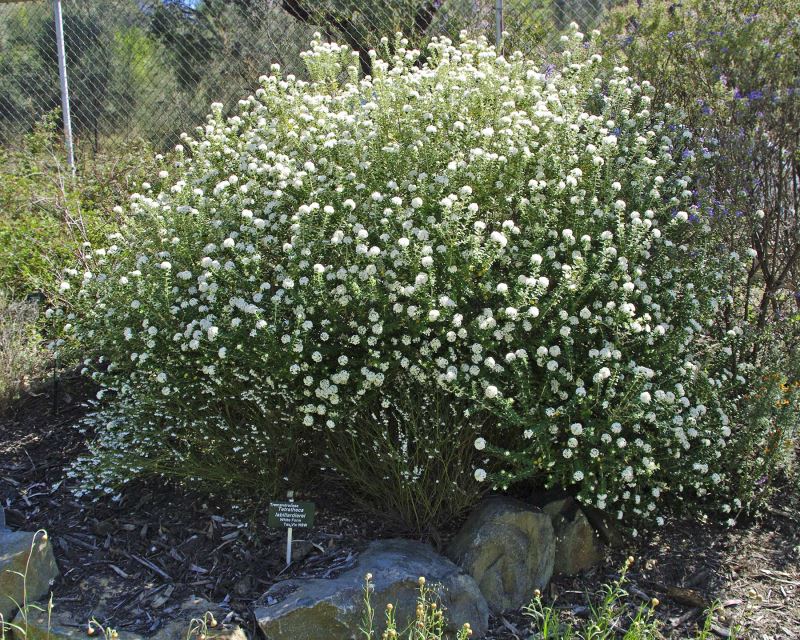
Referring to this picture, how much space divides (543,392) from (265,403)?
3.91 ft

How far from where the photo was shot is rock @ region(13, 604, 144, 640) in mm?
3080

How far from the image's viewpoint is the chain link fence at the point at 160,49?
7457 mm

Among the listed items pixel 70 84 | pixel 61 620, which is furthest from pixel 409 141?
pixel 70 84

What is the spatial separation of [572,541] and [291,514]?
1190mm

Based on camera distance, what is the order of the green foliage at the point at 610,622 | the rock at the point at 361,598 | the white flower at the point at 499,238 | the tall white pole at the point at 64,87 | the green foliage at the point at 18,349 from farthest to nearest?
the tall white pole at the point at 64,87, the green foliage at the point at 18,349, the white flower at the point at 499,238, the rock at the point at 361,598, the green foliage at the point at 610,622

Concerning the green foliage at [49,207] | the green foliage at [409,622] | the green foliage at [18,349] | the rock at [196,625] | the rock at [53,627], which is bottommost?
the rock at [53,627]

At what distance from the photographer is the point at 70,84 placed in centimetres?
895

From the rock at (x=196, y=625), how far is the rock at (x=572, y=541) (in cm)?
135

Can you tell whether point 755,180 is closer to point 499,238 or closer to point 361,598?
point 499,238

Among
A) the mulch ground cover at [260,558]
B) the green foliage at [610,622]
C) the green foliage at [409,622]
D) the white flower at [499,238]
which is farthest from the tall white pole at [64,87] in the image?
the green foliage at [610,622]

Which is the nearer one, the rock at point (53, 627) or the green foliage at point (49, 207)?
the rock at point (53, 627)

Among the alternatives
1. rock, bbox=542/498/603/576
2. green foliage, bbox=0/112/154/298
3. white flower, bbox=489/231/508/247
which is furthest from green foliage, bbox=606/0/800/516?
green foliage, bbox=0/112/154/298

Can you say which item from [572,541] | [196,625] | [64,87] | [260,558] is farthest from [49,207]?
[572,541]

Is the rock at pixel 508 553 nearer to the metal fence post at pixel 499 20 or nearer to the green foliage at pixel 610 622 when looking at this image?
the green foliage at pixel 610 622
